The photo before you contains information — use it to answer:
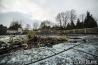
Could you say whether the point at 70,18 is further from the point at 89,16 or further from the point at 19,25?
the point at 19,25

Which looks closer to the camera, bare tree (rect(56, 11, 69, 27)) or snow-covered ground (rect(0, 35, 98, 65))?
snow-covered ground (rect(0, 35, 98, 65))

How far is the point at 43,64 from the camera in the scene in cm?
226

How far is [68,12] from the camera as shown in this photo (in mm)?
43594

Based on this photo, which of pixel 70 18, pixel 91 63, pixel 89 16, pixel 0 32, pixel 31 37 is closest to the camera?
pixel 91 63

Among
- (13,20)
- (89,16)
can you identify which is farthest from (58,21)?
(13,20)

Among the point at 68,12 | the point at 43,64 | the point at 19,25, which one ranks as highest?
the point at 68,12

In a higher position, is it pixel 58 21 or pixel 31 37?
pixel 58 21

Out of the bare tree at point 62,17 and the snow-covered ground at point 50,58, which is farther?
the bare tree at point 62,17

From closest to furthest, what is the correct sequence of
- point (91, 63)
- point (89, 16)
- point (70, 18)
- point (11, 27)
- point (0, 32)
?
point (91, 63), point (0, 32), point (89, 16), point (70, 18), point (11, 27)

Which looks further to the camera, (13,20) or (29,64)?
(13,20)

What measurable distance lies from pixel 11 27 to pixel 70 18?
2749 cm

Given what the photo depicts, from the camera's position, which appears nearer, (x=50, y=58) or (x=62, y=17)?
(x=50, y=58)

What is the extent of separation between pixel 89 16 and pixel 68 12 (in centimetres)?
1120

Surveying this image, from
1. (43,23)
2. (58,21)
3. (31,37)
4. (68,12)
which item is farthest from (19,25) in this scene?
(31,37)
